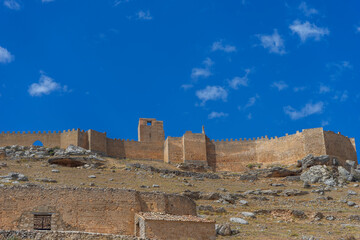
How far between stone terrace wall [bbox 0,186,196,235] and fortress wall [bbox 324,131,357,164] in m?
35.7

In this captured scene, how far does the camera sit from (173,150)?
52.9 metres

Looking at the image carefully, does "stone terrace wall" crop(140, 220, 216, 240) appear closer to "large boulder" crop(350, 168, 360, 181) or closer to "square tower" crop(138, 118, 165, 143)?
"large boulder" crop(350, 168, 360, 181)

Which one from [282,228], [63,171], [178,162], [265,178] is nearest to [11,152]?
[63,171]

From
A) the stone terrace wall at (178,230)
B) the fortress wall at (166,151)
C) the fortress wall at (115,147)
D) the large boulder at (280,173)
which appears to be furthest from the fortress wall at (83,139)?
the stone terrace wall at (178,230)

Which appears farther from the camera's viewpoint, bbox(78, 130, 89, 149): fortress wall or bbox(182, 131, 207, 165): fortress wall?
bbox(182, 131, 207, 165): fortress wall

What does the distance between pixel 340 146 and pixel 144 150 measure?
19.4 m

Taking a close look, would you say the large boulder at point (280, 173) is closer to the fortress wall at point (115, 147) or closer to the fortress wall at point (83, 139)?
the fortress wall at point (115, 147)

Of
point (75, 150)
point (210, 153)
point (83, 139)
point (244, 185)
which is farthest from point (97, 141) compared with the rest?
point (244, 185)

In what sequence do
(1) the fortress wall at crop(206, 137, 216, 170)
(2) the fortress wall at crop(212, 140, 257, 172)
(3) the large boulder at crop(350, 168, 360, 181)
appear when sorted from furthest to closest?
(1) the fortress wall at crop(206, 137, 216, 170) < (2) the fortress wall at crop(212, 140, 257, 172) < (3) the large boulder at crop(350, 168, 360, 181)

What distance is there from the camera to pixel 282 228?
950 inches

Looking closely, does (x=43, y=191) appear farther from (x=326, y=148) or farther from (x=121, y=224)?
(x=326, y=148)

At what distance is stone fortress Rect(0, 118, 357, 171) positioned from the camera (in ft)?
160

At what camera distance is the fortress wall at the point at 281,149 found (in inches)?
1965

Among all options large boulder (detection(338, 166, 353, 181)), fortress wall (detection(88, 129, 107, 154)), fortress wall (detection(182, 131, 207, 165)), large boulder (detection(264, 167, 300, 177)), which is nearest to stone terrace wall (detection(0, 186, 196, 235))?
large boulder (detection(338, 166, 353, 181))
